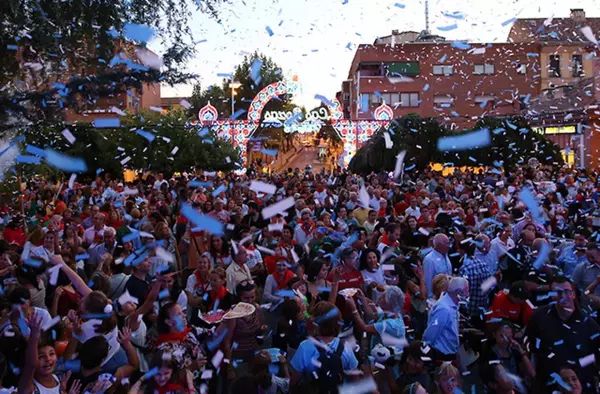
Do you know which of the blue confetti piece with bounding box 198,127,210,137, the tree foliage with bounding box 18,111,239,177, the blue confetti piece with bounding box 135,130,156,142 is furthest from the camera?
the blue confetti piece with bounding box 198,127,210,137

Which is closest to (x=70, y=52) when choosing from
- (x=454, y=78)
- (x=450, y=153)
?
(x=450, y=153)

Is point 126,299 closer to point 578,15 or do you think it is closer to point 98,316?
point 98,316

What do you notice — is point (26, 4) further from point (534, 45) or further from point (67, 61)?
point (534, 45)

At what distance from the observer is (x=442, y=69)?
2030 inches

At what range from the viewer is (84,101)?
6.65 m

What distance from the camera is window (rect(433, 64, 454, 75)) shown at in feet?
169

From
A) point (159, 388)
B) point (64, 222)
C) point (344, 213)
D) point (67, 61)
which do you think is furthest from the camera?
point (344, 213)

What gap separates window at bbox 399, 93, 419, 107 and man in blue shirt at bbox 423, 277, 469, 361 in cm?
4710

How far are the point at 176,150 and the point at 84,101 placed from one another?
22243 mm

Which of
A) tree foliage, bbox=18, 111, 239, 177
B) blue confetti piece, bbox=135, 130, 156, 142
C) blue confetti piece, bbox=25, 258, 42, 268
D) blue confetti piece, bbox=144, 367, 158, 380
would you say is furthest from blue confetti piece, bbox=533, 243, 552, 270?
blue confetti piece, bbox=135, 130, 156, 142

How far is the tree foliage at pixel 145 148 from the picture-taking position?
26.2m

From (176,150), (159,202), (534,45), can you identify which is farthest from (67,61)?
(534,45)

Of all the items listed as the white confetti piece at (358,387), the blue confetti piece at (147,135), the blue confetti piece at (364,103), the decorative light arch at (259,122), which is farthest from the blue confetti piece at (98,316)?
the blue confetti piece at (364,103)

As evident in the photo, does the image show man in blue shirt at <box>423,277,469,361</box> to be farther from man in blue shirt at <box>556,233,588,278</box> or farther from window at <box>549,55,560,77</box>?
window at <box>549,55,560,77</box>
